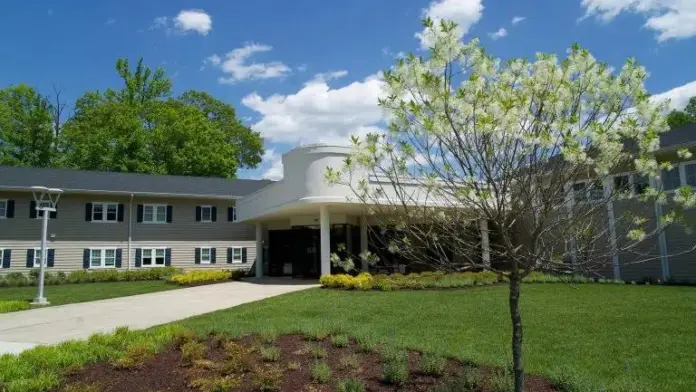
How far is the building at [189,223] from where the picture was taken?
782 inches

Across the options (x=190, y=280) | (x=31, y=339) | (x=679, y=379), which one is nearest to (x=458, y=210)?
(x=679, y=379)

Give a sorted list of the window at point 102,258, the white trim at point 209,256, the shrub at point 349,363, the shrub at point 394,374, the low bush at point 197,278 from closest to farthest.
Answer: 1. the shrub at point 394,374
2. the shrub at point 349,363
3. the low bush at point 197,278
4. the window at point 102,258
5. the white trim at point 209,256

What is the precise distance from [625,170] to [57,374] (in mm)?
7461

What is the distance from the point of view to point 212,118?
53.7 m

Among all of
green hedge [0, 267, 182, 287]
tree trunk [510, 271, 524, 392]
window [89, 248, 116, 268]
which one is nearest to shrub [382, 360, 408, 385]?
tree trunk [510, 271, 524, 392]

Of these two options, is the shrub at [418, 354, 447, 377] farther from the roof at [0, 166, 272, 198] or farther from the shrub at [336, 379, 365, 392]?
the roof at [0, 166, 272, 198]

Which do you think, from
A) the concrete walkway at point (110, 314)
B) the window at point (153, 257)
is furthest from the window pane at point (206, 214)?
the concrete walkway at point (110, 314)

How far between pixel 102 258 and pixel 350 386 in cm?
2792

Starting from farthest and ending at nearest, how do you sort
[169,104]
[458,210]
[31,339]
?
[169,104]
[31,339]
[458,210]

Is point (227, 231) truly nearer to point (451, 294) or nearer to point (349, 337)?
point (451, 294)

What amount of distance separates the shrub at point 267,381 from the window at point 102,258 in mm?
26836

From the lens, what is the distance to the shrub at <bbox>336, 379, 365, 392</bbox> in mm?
5793

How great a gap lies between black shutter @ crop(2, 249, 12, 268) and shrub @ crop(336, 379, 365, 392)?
2836 centimetres

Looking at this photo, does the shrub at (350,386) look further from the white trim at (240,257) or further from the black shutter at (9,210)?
the black shutter at (9,210)
